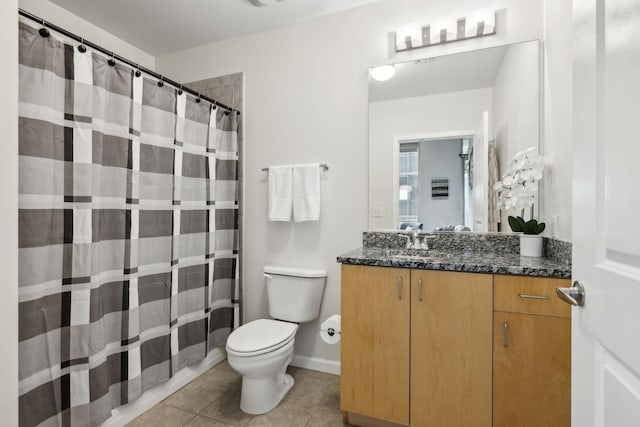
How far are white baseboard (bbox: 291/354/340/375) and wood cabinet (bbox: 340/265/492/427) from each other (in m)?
0.57

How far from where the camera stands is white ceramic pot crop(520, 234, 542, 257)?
1.58 metres

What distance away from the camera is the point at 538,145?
1694 millimetres

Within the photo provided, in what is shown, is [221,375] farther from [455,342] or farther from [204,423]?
[455,342]

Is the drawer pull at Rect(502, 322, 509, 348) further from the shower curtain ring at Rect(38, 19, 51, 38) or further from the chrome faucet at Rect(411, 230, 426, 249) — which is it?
the shower curtain ring at Rect(38, 19, 51, 38)

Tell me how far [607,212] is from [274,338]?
1559 mm

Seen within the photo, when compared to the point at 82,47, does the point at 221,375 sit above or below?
below

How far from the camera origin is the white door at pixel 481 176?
1809 mm

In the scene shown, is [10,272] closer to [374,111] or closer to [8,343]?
[8,343]

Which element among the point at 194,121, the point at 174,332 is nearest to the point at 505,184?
the point at 194,121

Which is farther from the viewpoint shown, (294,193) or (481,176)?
(294,193)

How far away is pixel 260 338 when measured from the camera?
1.73 metres

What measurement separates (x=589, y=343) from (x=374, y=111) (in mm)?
1677

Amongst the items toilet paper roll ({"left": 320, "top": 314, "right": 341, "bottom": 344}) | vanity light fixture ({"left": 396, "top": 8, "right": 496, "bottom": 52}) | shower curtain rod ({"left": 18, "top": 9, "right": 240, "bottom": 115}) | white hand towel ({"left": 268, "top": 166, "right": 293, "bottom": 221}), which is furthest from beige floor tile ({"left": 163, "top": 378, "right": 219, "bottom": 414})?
vanity light fixture ({"left": 396, "top": 8, "right": 496, "bottom": 52})

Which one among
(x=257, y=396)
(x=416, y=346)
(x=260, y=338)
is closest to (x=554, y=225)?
(x=416, y=346)
